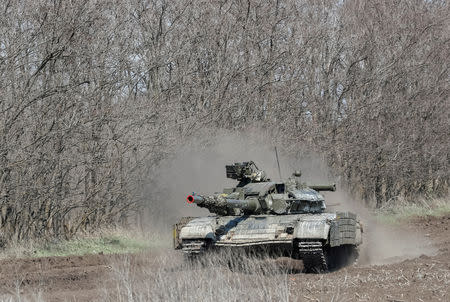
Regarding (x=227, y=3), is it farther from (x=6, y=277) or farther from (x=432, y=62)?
(x=6, y=277)

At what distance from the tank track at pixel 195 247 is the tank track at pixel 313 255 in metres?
1.76

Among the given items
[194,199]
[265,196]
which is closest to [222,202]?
[194,199]

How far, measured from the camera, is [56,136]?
689 inches

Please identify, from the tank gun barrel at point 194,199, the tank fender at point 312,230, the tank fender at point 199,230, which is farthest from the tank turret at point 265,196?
the tank gun barrel at point 194,199

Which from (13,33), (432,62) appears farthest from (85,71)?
(432,62)

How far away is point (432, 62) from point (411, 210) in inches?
293

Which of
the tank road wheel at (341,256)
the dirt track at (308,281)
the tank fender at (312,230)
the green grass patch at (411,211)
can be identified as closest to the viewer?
the dirt track at (308,281)

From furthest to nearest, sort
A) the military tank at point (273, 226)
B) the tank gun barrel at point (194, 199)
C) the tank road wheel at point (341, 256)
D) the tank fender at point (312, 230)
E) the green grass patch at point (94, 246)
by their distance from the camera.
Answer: the green grass patch at point (94, 246)
the tank road wheel at point (341, 256)
the military tank at point (273, 226)
the tank fender at point (312, 230)
the tank gun barrel at point (194, 199)

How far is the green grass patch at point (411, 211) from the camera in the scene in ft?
79.5

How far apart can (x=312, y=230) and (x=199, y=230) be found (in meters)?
2.08

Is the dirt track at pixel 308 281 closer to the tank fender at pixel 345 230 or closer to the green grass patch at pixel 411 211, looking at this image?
the tank fender at pixel 345 230

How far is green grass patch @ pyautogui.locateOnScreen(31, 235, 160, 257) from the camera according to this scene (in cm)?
1641

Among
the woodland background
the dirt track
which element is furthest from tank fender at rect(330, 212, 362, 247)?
the woodland background

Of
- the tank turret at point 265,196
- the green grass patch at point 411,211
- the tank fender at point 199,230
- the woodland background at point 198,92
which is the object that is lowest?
the green grass patch at point 411,211
